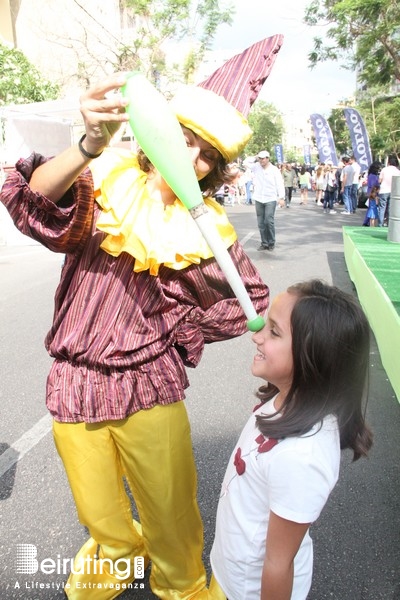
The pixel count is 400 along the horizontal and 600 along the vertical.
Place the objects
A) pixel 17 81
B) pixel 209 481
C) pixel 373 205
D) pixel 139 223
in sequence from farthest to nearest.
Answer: pixel 17 81 → pixel 373 205 → pixel 209 481 → pixel 139 223

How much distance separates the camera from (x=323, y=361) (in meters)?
1.11

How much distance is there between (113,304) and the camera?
1.29 m

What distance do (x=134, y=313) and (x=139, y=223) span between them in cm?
24

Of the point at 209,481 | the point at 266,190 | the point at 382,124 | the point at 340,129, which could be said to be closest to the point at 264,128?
the point at 340,129

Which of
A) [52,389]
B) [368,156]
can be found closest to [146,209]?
[52,389]

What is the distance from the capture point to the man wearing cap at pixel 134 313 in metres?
1.20

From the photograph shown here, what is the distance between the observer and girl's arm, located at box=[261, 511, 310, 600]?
105cm

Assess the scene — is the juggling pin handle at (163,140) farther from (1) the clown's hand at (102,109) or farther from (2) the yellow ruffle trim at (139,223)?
(2) the yellow ruffle trim at (139,223)

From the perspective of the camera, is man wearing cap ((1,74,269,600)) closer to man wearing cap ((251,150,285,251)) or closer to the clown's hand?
the clown's hand

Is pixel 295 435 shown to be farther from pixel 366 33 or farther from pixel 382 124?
pixel 382 124

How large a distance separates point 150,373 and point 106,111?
2.29 ft

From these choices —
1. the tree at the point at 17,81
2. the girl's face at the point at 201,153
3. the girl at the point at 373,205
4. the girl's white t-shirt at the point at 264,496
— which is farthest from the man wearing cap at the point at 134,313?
the tree at the point at 17,81

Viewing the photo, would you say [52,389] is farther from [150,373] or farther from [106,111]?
[106,111]

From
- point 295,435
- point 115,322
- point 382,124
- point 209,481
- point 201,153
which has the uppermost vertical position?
point 382,124
